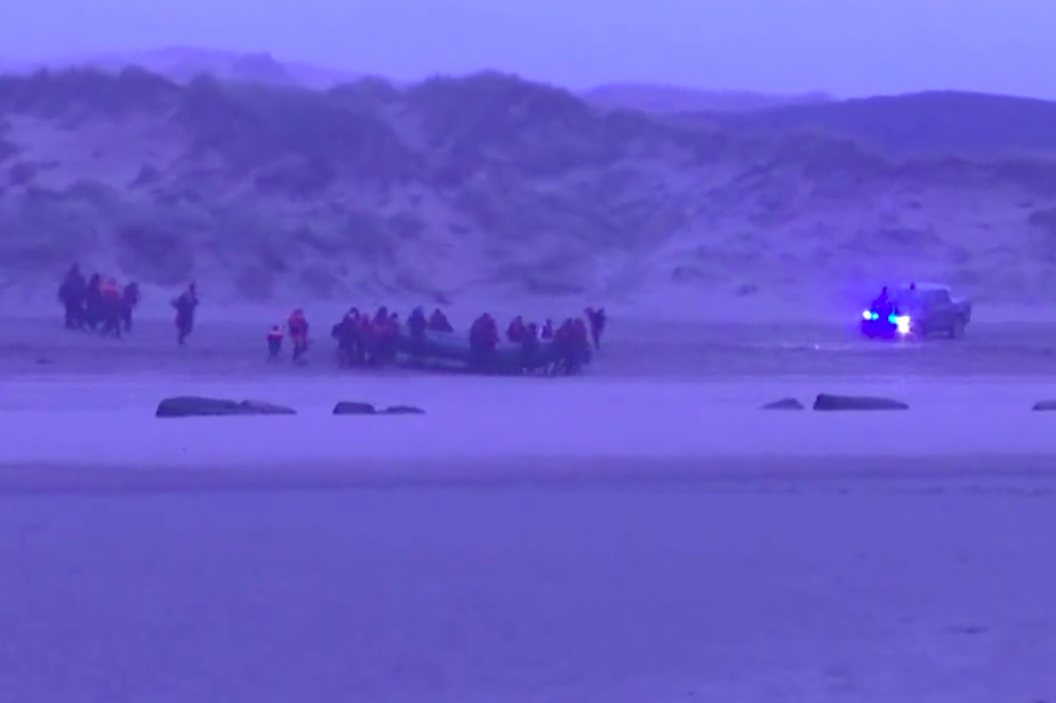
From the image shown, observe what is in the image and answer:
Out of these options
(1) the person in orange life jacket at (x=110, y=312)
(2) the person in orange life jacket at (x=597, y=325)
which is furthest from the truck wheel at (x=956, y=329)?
(1) the person in orange life jacket at (x=110, y=312)

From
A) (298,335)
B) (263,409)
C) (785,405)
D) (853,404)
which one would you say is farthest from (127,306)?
(853,404)

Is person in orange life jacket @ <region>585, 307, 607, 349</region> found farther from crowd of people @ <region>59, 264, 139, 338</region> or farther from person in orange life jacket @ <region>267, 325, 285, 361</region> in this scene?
crowd of people @ <region>59, 264, 139, 338</region>

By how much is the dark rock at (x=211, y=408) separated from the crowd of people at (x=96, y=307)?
11476mm

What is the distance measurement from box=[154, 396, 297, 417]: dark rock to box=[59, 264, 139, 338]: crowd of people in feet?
37.7

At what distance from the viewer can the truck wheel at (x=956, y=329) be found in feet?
112

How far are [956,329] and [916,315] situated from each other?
1.20 m

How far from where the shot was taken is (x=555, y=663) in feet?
27.8

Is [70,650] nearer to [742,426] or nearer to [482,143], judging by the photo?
[742,426]

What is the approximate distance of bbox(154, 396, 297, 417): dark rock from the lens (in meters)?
18.6

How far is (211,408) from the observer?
18.7 meters

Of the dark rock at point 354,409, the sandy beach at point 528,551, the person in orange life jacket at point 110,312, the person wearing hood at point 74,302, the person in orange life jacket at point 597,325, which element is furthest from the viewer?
the person wearing hood at point 74,302

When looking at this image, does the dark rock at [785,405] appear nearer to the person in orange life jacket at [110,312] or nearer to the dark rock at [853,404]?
the dark rock at [853,404]

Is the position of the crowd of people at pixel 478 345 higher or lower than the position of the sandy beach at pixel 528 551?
higher

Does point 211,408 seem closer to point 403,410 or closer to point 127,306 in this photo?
point 403,410
